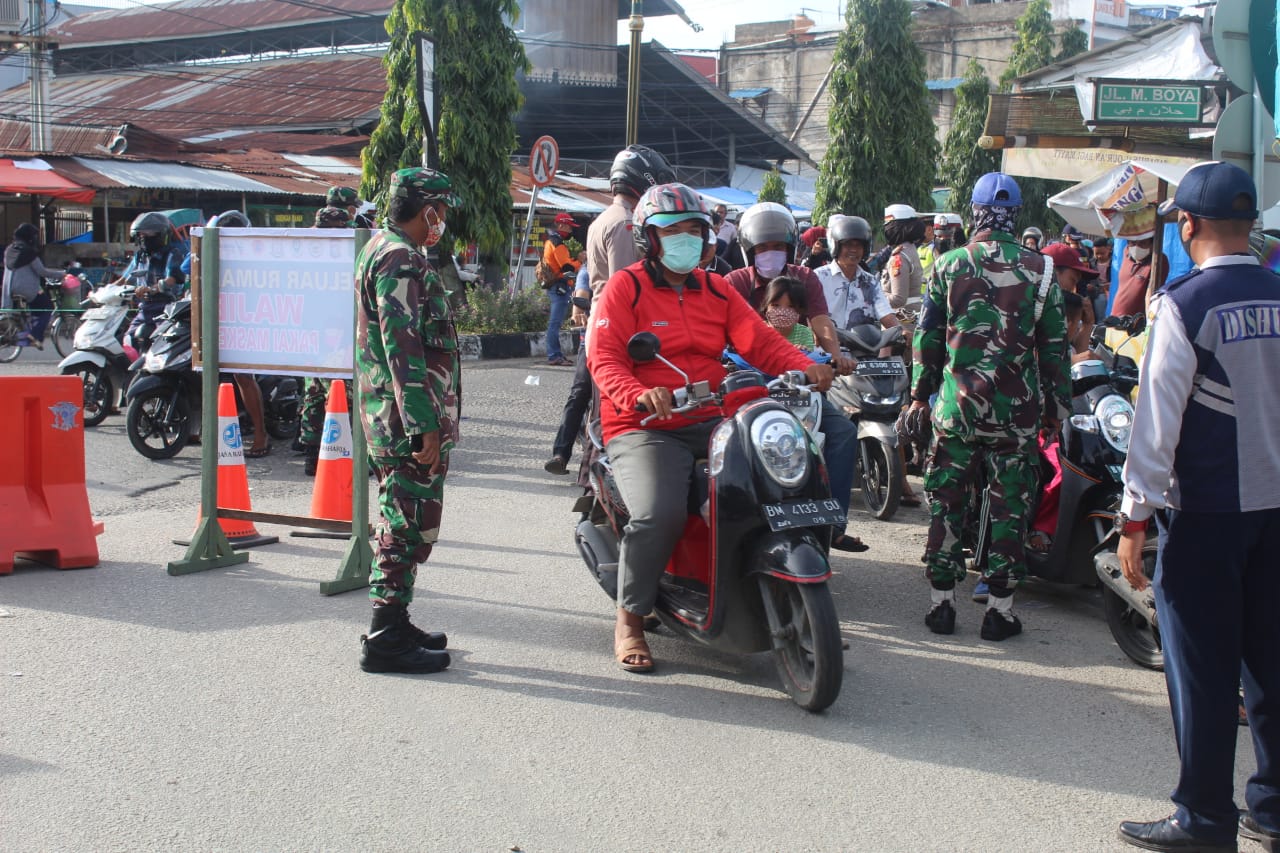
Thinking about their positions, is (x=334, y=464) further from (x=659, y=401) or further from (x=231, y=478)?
(x=659, y=401)

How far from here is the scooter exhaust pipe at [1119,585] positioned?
4.90m

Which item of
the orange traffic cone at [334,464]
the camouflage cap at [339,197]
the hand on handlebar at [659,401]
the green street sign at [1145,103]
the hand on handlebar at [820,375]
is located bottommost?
the orange traffic cone at [334,464]

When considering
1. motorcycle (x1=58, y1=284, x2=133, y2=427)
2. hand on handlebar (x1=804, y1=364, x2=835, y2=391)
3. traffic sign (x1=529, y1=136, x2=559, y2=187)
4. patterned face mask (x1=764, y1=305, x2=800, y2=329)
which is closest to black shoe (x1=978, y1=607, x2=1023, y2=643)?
hand on handlebar (x1=804, y1=364, x2=835, y2=391)

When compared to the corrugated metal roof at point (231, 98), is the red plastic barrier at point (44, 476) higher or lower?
lower

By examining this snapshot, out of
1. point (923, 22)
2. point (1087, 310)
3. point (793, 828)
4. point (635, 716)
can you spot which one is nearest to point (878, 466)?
point (1087, 310)

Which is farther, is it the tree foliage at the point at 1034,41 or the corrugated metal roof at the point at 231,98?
the corrugated metal roof at the point at 231,98

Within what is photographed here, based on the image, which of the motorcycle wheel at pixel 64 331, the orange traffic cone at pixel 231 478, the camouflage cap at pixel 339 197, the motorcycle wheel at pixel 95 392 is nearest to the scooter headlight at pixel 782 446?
the orange traffic cone at pixel 231 478

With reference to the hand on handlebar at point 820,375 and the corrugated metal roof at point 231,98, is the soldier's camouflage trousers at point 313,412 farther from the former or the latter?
the corrugated metal roof at point 231,98

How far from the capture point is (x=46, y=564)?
6621mm

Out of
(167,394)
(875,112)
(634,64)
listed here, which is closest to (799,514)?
(167,394)

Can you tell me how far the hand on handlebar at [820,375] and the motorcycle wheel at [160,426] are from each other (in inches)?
248

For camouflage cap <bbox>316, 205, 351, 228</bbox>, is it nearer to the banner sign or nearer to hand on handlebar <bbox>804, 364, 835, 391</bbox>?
the banner sign

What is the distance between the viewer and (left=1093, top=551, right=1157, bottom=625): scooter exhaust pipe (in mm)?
4898

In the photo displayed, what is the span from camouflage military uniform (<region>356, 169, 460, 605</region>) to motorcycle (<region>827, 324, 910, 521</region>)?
344cm
